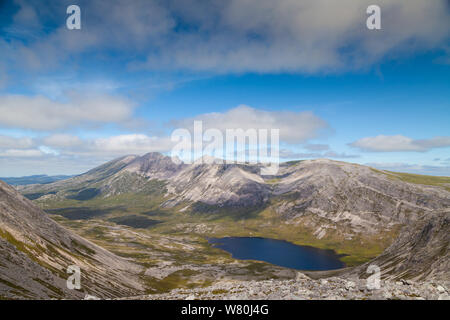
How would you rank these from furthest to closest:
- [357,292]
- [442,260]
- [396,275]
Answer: [396,275]
[442,260]
[357,292]

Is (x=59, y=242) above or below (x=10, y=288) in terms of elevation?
below

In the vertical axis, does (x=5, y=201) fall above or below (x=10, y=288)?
above
